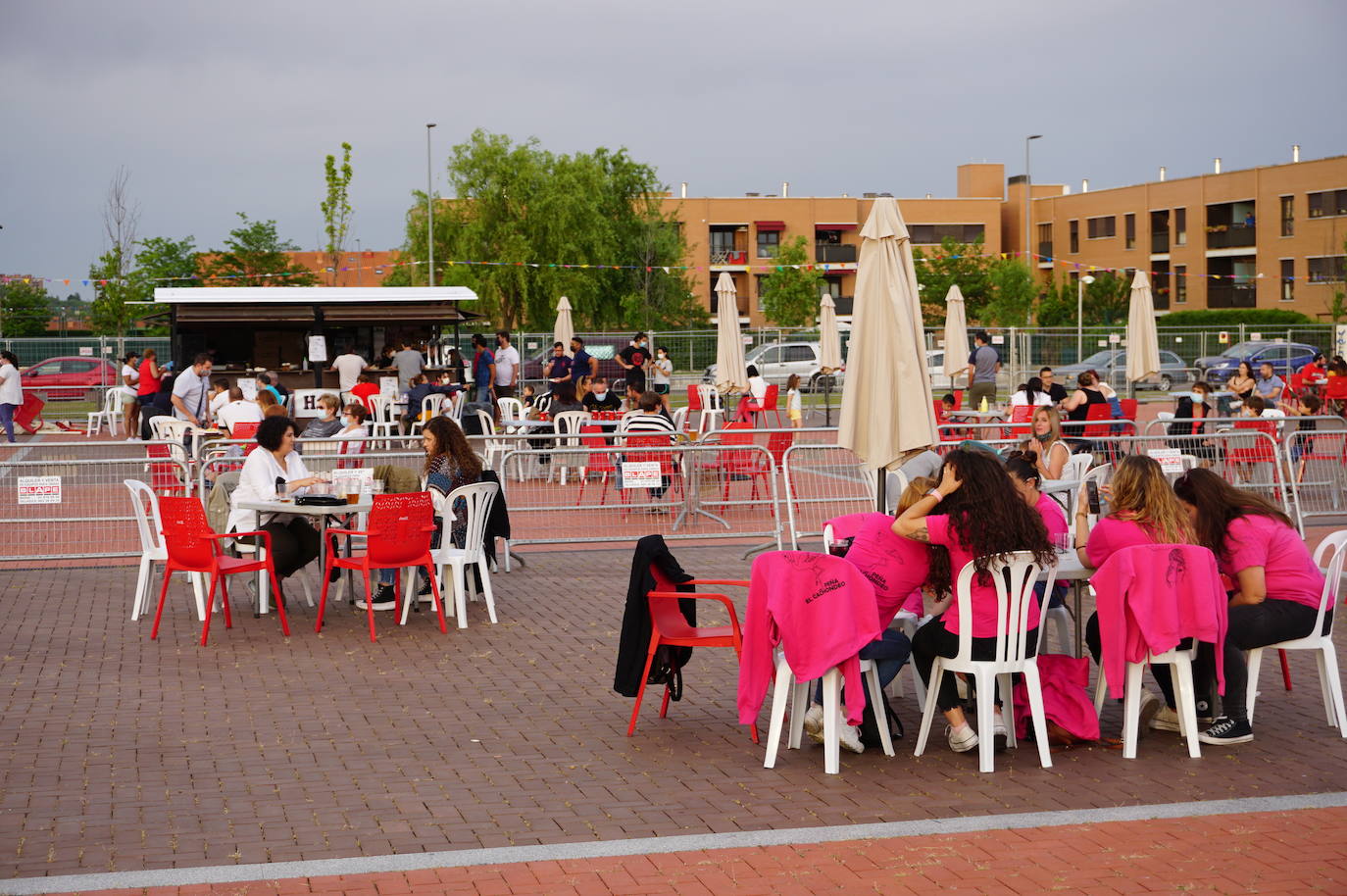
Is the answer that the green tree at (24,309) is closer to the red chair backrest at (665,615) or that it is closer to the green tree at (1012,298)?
the green tree at (1012,298)

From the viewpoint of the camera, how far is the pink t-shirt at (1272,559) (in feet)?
21.5

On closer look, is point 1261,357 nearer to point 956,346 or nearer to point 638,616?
point 956,346

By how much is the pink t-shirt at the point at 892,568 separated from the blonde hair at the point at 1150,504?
1.06 meters

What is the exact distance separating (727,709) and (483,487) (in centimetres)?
316

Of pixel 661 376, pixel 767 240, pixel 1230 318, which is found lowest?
pixel 661 376

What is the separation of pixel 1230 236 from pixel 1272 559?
66.7 m

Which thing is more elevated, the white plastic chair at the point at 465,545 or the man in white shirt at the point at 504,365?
the man in white shirt at the point at 504,365

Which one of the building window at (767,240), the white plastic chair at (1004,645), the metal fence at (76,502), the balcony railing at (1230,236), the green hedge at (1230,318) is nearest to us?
the white plastic chair at (1004,645)

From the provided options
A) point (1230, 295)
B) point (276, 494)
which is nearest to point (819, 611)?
point (276, 494)

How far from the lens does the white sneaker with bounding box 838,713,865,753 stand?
6379mm

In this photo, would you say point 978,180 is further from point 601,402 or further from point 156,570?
point 156,570

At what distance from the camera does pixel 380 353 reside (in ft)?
99.0

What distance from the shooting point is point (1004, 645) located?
6.16 meters

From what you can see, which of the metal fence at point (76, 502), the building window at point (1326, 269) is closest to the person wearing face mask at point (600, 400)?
the metal fence at point (76, 502)
